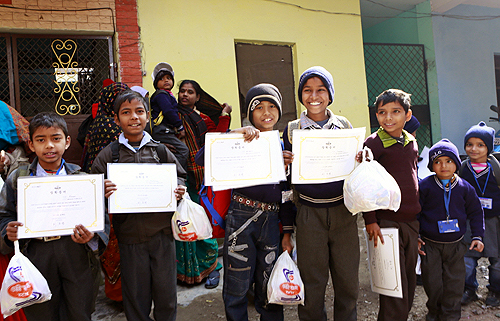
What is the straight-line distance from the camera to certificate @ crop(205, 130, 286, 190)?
2.11 metres

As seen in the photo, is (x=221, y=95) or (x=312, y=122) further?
(x=221, y=95)

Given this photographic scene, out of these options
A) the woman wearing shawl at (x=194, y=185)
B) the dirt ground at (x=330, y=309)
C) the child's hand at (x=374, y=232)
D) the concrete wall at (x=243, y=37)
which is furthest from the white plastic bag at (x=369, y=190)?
the concrete wall at (x=243, y=37)

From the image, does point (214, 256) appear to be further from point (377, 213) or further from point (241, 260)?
point (377, 213)

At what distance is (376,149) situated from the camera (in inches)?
95.2

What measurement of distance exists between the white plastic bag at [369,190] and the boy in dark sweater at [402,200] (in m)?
0.35

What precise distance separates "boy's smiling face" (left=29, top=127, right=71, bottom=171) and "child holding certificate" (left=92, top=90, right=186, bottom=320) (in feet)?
0.75

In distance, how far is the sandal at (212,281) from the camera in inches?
134

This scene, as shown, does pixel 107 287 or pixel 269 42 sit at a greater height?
pixel 269 42

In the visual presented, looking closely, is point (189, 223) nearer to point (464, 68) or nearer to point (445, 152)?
point (445, 152)

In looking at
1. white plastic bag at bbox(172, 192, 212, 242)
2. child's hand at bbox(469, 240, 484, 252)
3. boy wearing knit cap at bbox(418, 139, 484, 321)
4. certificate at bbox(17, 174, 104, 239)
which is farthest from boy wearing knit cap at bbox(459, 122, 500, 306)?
certificate at bbox(17, 174, 104, 239)

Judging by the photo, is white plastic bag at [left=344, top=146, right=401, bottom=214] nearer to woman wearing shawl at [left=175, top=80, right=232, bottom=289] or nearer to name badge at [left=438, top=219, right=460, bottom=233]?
name badge at [left=438, top=219, right=460, bottom=233]

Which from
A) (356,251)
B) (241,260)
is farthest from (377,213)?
(241,260)

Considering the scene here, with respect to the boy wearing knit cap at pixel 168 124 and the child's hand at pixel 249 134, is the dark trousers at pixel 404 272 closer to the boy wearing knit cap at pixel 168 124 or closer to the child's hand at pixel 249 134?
the child's hand at pixel 249 134

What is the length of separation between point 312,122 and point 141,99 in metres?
1.13
